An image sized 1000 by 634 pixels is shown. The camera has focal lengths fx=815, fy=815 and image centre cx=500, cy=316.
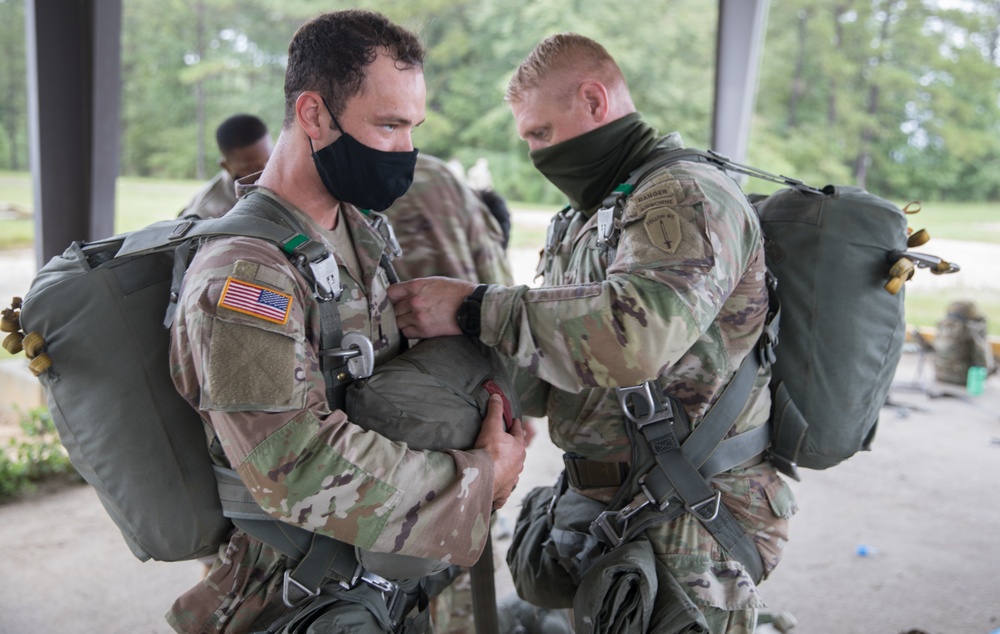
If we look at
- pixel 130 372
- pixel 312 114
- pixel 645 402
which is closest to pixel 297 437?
pixel 130 372

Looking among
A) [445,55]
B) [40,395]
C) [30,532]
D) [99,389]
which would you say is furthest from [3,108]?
[99,389]

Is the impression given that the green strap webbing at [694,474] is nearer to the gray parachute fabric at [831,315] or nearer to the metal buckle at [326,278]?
the gray parachute fabric at [831,315]

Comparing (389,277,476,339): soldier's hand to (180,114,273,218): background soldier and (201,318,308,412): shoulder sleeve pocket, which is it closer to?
(201,318,308,412): shoulder sleeve pocket

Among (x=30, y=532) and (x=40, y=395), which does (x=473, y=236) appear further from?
(x=40, y=395)

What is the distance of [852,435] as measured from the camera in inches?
87.6

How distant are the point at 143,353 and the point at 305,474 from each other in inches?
17.2

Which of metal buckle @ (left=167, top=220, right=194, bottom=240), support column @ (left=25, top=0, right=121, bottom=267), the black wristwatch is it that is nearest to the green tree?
support column @ (left=25, top=0, right=121, bottom=267)

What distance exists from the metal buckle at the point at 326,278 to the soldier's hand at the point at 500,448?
413mm

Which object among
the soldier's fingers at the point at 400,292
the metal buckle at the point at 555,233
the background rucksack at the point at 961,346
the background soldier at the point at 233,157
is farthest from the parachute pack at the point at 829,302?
the background rucksack at the point at 961,346

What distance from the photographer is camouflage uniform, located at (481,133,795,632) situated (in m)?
1.77

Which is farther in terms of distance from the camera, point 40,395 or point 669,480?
point 40,395

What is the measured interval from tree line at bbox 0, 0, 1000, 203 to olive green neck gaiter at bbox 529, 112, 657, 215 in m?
12.5

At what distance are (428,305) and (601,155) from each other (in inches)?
27.3

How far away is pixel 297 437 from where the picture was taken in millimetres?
1466
